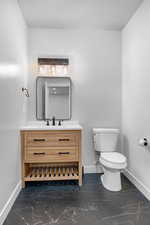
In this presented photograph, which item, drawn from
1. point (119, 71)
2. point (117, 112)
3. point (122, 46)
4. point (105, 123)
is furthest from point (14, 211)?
point (122, 46)

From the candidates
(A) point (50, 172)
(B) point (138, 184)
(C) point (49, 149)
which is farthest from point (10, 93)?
(B) point (138, 184)

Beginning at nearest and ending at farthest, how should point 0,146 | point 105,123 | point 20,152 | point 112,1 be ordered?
point 0,146
point 112,1
point 20,152
point 105,123

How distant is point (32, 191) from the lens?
244 centimetres

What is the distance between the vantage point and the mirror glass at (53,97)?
307cm

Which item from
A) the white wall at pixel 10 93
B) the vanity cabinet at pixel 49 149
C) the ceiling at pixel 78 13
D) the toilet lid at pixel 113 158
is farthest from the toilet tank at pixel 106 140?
the ceiling at pixel 78 13

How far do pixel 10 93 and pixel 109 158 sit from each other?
1546 mm

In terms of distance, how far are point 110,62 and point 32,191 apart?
2.43 metres

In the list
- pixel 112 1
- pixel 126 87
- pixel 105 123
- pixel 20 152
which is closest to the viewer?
pixel 112 1

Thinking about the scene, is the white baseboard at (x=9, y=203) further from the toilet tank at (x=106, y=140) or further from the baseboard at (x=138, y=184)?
the baseboard at (x=138, y=184)

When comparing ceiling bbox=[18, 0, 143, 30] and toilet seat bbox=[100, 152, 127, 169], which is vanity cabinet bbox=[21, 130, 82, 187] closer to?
toilet seat bbox=[100, 152, 127, 169]

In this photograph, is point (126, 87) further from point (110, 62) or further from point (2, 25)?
point (2, 25)

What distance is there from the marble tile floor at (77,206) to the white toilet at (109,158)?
127 millimetres

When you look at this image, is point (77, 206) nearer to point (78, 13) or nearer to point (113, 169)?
point (113, 169)

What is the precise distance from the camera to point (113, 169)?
2.40 meters
